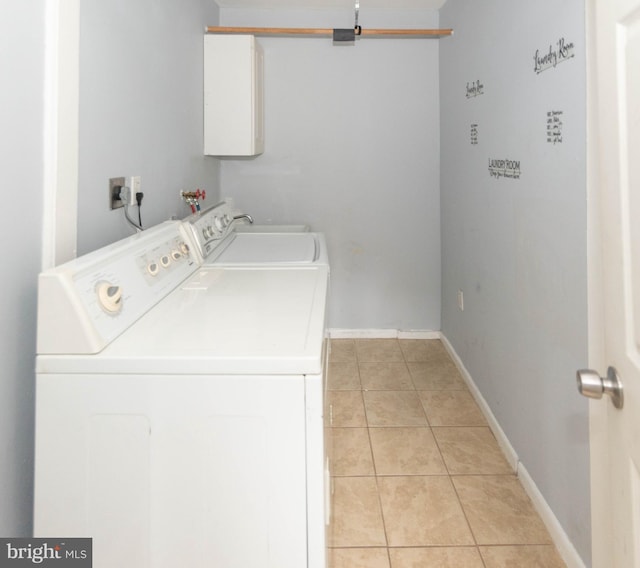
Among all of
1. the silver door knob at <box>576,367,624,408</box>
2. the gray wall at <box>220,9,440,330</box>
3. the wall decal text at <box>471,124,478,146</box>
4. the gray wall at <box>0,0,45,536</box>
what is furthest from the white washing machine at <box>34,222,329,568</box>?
the gray wall at <box>220,9,440,330</box>

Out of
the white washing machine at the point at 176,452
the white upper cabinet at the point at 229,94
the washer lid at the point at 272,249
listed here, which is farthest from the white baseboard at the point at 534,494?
the white upper cabinet at the point at 229,94

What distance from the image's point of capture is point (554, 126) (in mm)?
1653

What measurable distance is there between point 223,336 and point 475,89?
222 centimetres

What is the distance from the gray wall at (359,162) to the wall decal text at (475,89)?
30.8 inches

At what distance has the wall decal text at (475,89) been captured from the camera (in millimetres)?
2562

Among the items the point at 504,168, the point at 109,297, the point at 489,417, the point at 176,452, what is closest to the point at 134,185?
the point at 109,297

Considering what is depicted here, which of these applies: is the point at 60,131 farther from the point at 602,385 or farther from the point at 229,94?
the point at 229,94

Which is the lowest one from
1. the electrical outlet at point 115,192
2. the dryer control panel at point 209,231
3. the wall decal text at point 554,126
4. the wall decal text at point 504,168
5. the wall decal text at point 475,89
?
the dryer control panel at point 209,231

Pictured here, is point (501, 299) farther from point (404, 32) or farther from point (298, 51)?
point (298, 51)

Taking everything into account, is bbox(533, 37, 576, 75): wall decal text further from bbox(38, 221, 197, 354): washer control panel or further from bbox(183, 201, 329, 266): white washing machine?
bbox(38, 221, 197, 354): washer control panel

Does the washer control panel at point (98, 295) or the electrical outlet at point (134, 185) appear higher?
the electrical outlet at point (134, 185)

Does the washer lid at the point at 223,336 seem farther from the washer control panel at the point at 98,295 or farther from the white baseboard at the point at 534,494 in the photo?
the white baseboard at the point at 534,494

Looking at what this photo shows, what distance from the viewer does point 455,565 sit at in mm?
1569

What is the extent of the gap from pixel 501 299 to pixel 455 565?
115 centimetres
